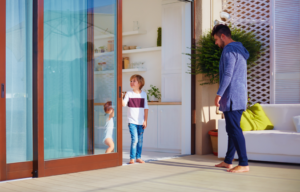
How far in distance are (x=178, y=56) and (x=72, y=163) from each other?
2.66 metres

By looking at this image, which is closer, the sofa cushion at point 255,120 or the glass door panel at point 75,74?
the glass door panel at point 75,74

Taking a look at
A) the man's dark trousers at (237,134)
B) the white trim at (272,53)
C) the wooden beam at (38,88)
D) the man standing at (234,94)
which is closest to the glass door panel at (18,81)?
the wooden beam at (38,88)

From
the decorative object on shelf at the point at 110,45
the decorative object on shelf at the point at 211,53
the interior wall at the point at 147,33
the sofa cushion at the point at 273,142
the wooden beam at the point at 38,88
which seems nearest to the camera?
the wooden beam at the point at 38,88

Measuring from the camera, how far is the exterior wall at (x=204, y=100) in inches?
208

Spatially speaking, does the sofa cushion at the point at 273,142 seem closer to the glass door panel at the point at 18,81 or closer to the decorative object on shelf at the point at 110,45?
the decorative object on shelf at the point at 110,45

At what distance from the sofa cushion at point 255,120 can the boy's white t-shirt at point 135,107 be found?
1.30 metres

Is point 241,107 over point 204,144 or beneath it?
over

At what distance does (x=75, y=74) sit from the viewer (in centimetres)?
375

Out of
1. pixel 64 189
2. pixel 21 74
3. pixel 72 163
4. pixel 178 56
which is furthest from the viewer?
pixel 178 56

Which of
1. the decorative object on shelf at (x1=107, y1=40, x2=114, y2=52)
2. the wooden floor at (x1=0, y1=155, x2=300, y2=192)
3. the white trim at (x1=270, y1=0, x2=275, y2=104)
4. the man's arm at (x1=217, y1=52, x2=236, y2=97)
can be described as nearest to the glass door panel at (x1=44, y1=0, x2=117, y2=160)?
the decorative object on shelf at (x1=107, y1=40, x2=114, y2=52)

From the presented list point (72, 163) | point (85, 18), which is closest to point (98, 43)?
point (85, 18)

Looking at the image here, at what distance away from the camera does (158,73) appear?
257 inches

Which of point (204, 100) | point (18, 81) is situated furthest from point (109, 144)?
point (204, 100)

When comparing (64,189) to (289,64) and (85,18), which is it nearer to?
(85,18)
